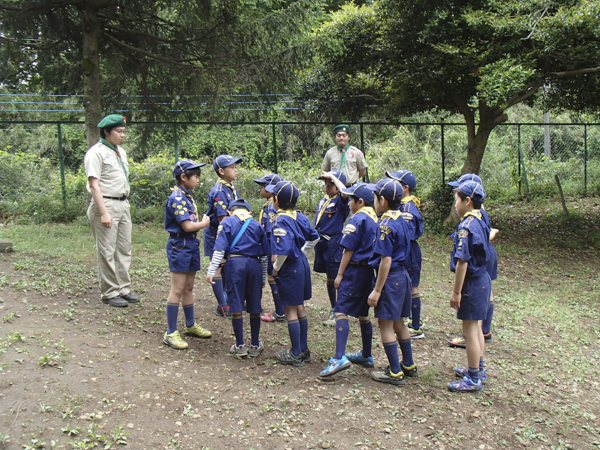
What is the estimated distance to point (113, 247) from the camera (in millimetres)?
5543

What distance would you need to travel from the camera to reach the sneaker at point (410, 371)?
4453 mm

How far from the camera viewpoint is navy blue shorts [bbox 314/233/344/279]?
5.43 metres

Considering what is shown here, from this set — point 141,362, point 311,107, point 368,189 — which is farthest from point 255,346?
point 311,107

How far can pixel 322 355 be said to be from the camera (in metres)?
4.88

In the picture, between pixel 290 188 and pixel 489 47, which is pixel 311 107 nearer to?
pixel 489 47

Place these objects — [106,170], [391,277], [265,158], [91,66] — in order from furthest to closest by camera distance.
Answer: [265,158] < [91,66] < [106,170] < [391,277]

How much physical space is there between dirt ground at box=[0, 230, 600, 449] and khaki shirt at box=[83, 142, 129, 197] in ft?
4.35

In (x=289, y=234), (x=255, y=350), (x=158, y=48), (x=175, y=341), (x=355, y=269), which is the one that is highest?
(x=158, y=48)

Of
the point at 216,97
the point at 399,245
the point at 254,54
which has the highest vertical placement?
the point at 254,54

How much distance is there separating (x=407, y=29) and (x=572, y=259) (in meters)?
5.46

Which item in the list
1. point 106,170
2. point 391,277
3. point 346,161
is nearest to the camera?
point 391,277

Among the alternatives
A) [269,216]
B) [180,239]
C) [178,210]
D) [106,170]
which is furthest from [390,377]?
[106,170]

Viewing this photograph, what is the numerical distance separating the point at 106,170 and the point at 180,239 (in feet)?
4.48

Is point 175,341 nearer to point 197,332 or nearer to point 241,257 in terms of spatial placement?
point 197,332
